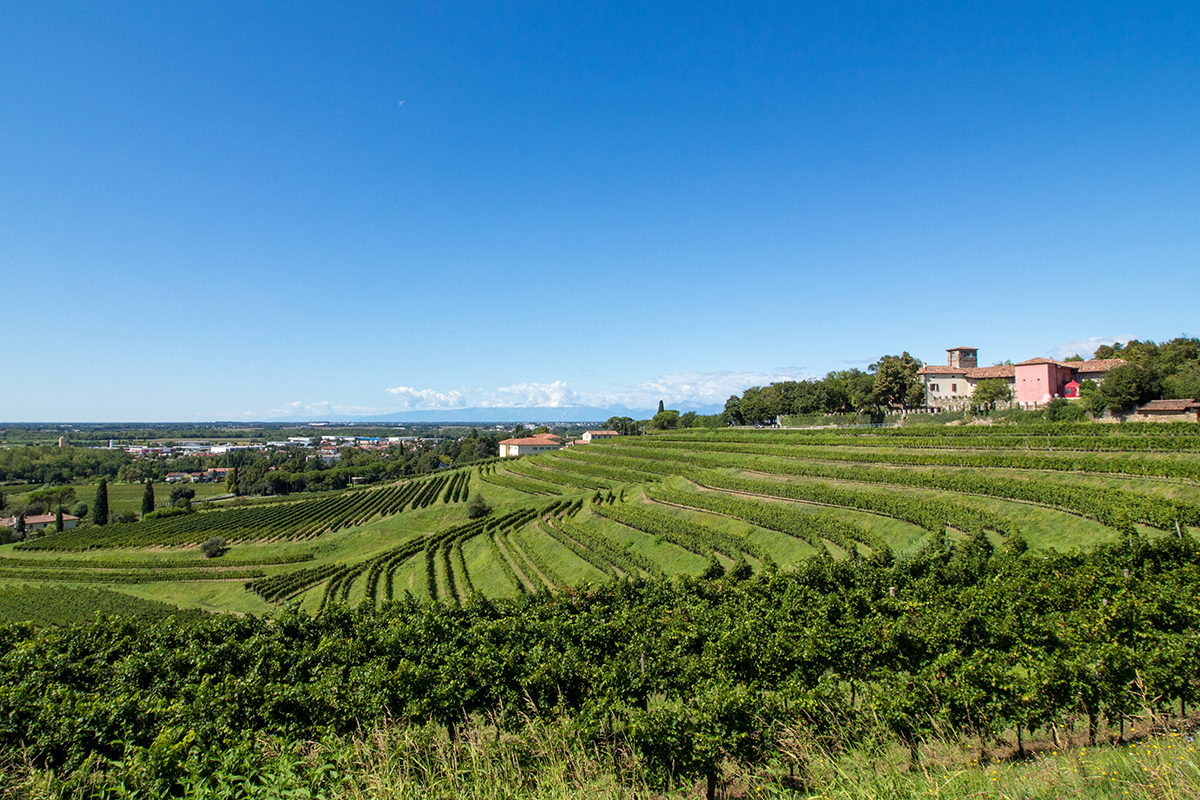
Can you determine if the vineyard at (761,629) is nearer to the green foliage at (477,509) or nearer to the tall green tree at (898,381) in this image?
the green foliage at (477,509)

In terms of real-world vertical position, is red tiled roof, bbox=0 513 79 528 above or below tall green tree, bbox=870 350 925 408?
below

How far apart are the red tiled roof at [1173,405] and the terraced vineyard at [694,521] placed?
11.5m

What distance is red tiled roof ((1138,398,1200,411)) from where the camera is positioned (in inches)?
1636

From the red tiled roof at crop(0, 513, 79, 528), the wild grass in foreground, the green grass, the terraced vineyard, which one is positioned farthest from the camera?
the red tiled roof at crop(0, 513, 79, 528)

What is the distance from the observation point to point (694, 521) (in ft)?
120

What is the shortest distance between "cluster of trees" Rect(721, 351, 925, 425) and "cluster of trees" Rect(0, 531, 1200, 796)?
48.0 metres

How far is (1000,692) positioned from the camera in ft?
38.2

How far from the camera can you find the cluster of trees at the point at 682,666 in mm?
11000

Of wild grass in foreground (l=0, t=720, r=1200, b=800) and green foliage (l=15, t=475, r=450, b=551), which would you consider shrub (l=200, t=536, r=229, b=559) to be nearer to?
green foliage (l=15, t=475, r=450, b=551)

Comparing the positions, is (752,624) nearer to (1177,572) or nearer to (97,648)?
(1177,572)

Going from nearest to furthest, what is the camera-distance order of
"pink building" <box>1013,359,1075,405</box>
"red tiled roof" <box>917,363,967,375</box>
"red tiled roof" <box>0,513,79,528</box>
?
"pink building" <box>1013,359,1075,405</box>, "red tiled roof" <box>917,363,967,375</box>, "red tiled roof" <box>0,513,79,528</box>

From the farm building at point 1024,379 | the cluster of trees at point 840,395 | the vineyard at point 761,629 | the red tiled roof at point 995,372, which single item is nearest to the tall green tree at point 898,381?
the cluster of trees at point 840,395

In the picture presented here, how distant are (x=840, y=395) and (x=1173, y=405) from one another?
4414 centimetres

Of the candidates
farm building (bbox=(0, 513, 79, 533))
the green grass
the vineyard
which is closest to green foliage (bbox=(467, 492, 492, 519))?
the vineyard
